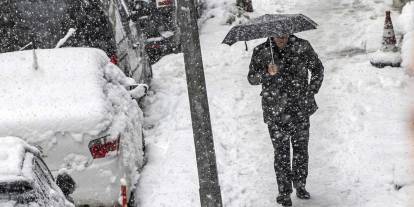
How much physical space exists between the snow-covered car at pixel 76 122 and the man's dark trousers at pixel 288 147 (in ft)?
5.53

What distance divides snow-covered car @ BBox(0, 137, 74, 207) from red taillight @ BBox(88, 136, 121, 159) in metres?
1.37

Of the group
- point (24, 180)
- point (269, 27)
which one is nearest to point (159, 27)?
point (269, 27)

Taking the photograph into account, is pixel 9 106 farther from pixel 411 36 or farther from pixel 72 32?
pixel 411 36

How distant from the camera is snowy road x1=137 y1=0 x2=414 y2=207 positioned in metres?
7.53

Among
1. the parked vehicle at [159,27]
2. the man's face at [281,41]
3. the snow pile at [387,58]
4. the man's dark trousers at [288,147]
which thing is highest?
the man's face at [281,41]

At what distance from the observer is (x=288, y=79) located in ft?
22.3

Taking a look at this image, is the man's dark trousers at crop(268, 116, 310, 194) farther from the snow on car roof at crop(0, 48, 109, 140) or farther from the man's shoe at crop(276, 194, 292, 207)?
the snow on car roof at crop(0, 48, 109, 140)

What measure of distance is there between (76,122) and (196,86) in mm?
1910

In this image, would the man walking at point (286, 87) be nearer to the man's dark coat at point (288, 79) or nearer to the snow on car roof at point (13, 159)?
the man's dark coat at point (288, 79)

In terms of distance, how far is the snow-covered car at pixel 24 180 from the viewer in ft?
14.3

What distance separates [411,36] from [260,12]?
6.86 m

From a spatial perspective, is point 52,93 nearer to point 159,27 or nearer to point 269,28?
point 269,28

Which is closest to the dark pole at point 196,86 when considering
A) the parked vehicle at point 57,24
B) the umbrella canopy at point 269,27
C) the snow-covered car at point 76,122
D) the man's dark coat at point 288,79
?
the umbrella canopy at point 269,27

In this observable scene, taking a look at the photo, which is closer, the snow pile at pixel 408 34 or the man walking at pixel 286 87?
the man walking at pixel 286 87
